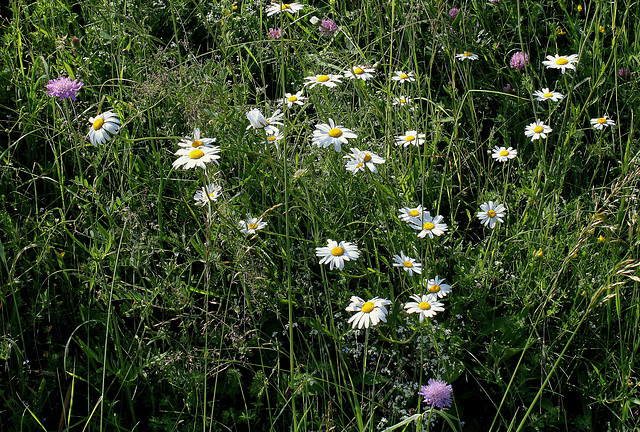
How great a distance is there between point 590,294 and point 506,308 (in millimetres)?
296

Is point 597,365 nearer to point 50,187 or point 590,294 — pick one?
point 590,294

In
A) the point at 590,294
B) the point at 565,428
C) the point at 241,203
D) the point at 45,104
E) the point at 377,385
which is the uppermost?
the point at 45,104

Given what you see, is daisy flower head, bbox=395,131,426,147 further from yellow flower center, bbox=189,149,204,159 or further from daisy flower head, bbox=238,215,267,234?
yellow flower center, bbox=189,149,204,159

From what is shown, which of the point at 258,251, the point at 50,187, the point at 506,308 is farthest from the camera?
the point at 50,187

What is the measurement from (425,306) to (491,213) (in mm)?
514

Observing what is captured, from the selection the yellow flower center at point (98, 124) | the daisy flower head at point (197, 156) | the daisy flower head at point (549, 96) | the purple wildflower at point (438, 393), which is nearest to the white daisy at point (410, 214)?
the purple wildflower at point (438, 393)

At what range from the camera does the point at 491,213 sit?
1.76 metres

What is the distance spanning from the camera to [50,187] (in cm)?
211

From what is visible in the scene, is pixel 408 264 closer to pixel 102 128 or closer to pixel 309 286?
pixel 309 286

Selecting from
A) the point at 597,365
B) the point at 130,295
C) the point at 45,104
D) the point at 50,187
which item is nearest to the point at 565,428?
the point at 597,365

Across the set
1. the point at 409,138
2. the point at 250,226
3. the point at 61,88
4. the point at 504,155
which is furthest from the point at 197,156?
the point at 504,155

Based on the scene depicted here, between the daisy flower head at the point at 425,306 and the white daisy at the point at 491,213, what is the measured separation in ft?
1.36

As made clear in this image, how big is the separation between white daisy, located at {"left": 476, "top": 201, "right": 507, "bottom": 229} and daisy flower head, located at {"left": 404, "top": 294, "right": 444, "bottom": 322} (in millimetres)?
414

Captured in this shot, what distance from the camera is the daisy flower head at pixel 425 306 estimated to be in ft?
4.49
